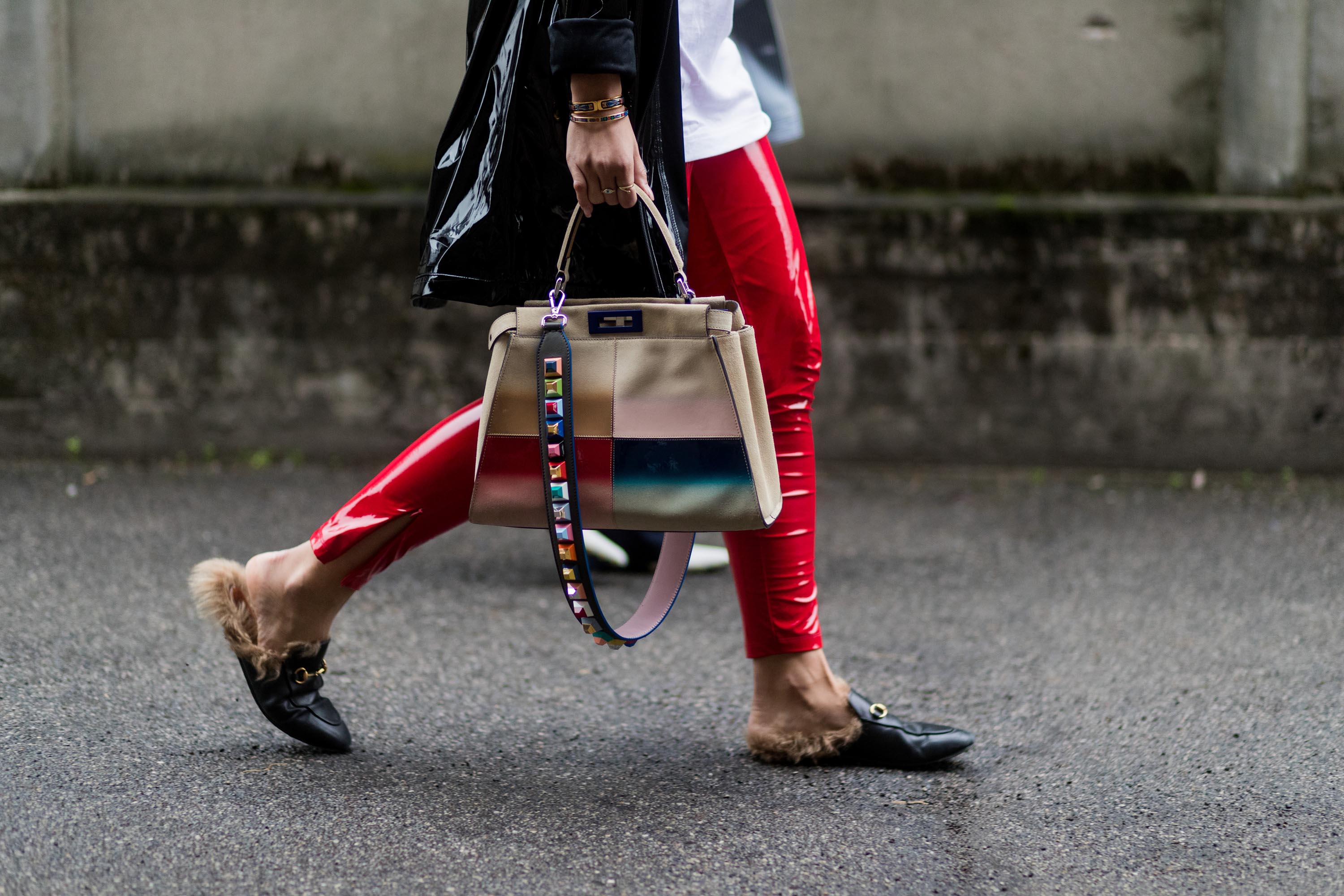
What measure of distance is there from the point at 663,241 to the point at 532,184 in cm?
22

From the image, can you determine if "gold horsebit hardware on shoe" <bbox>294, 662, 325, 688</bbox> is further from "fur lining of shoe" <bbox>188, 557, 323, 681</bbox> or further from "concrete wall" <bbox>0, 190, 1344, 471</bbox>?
"concrete wall" <bbox>0, 190, 1344, 471</bbox>

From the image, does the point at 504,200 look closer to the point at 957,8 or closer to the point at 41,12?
the point at 957,8

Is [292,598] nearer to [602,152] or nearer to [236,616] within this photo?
[236,616]

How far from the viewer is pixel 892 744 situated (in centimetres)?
214

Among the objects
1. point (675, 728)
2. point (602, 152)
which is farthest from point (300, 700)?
point (602, 152)

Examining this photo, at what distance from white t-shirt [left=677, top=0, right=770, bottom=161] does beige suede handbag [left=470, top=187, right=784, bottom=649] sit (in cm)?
24

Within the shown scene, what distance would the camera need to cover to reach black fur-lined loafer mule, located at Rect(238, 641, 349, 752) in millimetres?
2070

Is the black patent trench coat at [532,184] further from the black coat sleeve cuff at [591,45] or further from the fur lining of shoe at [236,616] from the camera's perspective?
the fur lining of shoe at [236,616]

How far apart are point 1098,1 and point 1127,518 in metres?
2.06

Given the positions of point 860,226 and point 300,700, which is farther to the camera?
point 860,226

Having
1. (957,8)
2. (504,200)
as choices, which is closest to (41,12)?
(957,8)

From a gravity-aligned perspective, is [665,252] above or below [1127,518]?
above

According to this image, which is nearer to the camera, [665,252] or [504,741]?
[665,252]

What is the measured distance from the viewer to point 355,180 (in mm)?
4977
